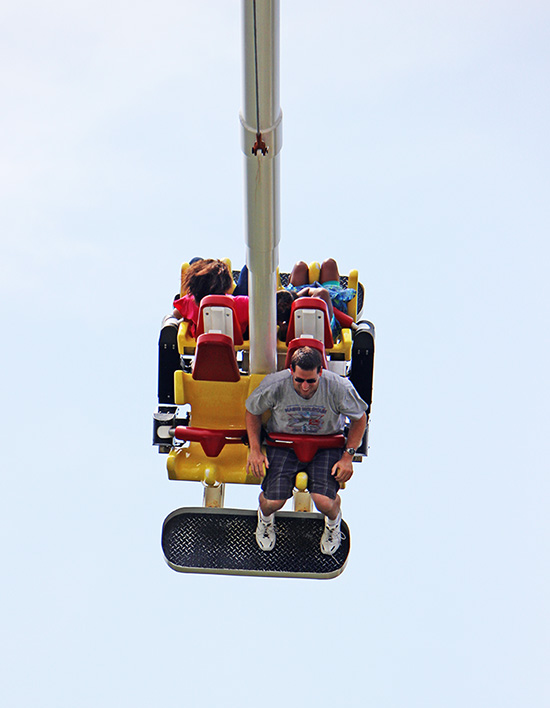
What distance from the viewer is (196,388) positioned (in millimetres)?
6637

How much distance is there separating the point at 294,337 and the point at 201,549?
4.76ft

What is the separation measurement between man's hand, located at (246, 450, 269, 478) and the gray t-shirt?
0.69 feet

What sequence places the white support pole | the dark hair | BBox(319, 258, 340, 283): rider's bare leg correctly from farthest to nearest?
1. BBox(319, 258, 340, 283): rider's bare leg
2. the dark hair
3. the white support pole

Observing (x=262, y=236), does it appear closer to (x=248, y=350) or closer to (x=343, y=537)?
(x=248, y=350)

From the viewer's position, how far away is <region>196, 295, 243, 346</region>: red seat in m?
6.53

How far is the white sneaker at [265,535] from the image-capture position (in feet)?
21.7

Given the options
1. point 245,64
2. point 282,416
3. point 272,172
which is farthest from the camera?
point 282,416

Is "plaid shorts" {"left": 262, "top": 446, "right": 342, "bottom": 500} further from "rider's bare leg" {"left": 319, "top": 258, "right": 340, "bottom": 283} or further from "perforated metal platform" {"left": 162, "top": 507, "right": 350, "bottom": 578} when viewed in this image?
"rider's bare leg" {"left": 319, "top": 258, "right": 340, "bottom": 283}

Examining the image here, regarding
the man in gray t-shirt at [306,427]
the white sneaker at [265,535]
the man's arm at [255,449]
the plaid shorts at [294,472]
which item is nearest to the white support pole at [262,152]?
the man in gray t-shirt at [306,427]

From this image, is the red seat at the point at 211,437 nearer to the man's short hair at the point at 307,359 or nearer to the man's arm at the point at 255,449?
the man's arm at the point at 255,449

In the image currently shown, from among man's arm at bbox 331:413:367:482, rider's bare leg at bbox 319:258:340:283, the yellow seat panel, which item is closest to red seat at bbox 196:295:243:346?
the yellow seat panel

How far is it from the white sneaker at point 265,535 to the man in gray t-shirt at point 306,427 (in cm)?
15

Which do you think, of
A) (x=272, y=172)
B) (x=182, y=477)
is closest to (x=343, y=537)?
(x=182, y=477)

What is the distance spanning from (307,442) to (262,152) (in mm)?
1867
